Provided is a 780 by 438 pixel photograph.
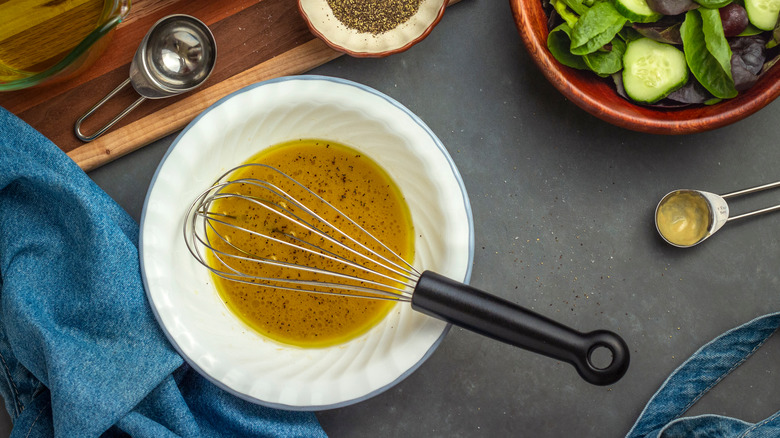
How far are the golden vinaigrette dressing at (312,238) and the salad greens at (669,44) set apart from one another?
1.03 feet

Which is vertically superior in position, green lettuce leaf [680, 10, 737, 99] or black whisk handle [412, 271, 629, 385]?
green lettuce leaf [680, 10, 737, 99]

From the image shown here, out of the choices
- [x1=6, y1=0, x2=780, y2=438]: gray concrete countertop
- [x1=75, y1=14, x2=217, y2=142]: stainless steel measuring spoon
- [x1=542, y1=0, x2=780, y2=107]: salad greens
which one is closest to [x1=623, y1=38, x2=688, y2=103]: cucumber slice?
[x1=542, y1=0, x2=780, y2=107]: salad greens

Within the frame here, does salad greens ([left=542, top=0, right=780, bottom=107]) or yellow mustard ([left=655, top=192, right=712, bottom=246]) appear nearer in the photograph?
salad greens ([left=542, top=0, right=780, bottom=107])

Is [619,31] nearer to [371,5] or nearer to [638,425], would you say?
[371,5]

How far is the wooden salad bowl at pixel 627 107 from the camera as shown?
2.53 ft

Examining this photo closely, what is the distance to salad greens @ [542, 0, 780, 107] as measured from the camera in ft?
2.52

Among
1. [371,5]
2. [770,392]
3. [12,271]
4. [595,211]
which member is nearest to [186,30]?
[371,5]

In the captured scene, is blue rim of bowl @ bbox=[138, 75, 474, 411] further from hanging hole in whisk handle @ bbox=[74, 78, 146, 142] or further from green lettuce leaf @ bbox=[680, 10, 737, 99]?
green lettuce leaf @ bbox=[680, 10, 737, 99]

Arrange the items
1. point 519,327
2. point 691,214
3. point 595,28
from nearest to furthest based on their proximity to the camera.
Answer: point 519,327, point 595,28, point 691,214

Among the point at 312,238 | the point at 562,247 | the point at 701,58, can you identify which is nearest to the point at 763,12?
the point at 701,58

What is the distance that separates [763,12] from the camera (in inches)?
30.3

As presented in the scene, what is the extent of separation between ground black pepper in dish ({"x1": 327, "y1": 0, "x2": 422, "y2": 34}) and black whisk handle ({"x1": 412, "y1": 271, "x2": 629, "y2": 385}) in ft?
1.30

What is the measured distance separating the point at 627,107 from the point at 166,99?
Result: 0.64 meters

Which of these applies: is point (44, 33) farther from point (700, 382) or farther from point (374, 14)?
point (700, 382)
